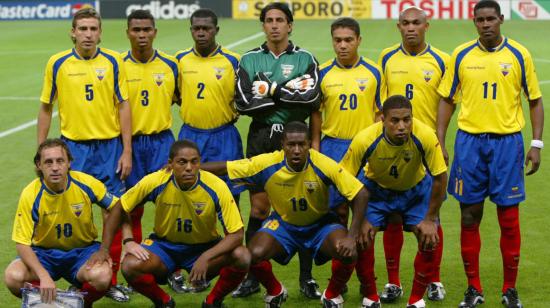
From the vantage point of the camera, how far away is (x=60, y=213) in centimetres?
761

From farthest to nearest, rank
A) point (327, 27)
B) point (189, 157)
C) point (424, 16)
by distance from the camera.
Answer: point (327, 27), point (424, 16), point (189, 157)

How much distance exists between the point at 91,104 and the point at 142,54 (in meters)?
0.68

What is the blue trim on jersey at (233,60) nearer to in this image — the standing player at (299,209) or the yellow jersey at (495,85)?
the standing player at (299,209)

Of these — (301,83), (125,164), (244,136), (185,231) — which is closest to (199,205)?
(185,231)

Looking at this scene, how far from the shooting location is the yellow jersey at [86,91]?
842 cm

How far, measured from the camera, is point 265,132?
27.9ft

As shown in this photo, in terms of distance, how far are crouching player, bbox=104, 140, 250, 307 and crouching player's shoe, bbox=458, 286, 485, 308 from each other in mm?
1692

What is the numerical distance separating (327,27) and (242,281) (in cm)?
2562

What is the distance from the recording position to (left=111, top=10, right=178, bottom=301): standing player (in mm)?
8734

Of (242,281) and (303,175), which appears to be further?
(242,281)

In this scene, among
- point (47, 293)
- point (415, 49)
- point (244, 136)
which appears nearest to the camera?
point (47, 293)

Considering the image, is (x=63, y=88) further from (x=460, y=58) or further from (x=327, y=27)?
(x=327, y=27)

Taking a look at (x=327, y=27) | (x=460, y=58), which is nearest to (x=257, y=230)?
(x=460, y=58)

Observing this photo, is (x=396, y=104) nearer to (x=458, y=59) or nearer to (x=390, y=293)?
(x=458, y=59)
